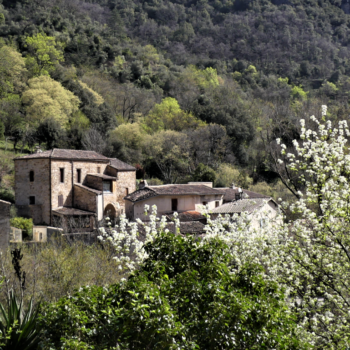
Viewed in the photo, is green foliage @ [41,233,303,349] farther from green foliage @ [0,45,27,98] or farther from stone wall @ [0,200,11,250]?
green foliage @ [0,45,27,98]

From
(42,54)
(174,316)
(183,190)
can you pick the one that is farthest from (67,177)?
(174,316)

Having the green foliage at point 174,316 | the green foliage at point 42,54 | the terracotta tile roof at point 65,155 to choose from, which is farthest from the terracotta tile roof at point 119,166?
the green foliage at point 174,316

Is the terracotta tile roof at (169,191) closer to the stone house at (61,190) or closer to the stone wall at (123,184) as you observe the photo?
the stone house at (61,190)

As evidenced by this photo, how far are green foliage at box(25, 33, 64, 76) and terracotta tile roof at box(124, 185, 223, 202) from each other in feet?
93.7

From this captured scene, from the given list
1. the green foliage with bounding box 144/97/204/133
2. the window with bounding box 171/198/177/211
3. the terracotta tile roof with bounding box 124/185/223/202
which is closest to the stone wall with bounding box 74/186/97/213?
the terracotta tile roof with bounding box 124/185/223/202

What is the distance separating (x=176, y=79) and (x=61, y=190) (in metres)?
45.5

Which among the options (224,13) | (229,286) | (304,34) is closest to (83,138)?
(229,286)

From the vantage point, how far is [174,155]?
47625 mm

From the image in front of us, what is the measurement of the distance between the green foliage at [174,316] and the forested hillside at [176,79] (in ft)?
34.0

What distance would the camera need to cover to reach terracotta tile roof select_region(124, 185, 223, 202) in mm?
33156

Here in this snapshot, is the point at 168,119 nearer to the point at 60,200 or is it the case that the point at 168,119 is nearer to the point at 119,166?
the point at 119,166

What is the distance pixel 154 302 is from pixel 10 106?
152 ft

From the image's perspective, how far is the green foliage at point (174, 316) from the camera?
4.95 m

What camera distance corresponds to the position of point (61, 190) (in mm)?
33719
